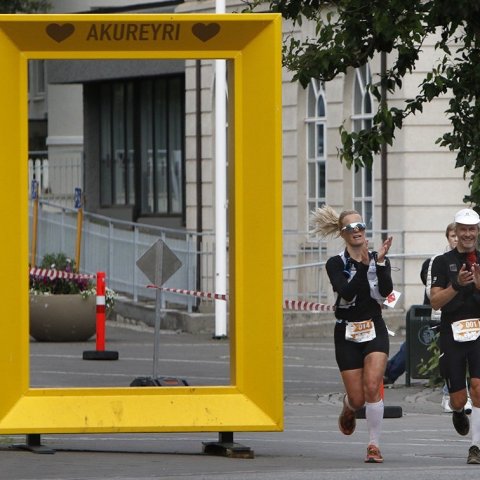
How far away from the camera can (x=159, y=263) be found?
20984mm

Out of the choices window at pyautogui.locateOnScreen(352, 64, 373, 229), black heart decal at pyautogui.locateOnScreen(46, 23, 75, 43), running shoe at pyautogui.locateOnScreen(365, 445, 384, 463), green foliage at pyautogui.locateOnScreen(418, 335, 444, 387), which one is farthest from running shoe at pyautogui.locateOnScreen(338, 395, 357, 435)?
window at pyautogui.locateOnScreen(352, 64, 373, 229)

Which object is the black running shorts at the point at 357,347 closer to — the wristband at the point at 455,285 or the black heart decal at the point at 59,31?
the wristband at the point at 455,285

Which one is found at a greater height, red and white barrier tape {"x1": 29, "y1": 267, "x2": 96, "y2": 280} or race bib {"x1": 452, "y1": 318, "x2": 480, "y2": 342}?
red and white barrier tape {"x1": 29, "y1": 267, "x2": 96, "y2": 280}

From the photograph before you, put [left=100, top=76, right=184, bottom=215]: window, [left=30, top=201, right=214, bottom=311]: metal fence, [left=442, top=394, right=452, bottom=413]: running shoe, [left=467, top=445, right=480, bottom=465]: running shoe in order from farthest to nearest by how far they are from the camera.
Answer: [left=100, top=76, right=184, bottom=215]: window < [left=30, top=201, right=214, bottom=311]: metal fence < [left=442, top=394, right=452, bottom=413]: running shoe < [left=467, top=445, right=480, bottom=465]: running shoe

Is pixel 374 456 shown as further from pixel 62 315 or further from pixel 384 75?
pixel 62 315

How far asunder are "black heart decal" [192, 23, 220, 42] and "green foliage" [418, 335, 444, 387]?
25.1ft

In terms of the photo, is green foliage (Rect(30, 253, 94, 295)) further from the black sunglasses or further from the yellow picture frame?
the black sunglasses

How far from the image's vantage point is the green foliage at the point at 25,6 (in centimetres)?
4247

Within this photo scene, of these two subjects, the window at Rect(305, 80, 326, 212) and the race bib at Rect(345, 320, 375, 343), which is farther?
the window at Rect(305, 80, 326, 212)

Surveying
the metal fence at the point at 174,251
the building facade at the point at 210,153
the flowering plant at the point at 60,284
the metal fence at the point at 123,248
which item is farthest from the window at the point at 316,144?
the flowering plant at the point at 60,284

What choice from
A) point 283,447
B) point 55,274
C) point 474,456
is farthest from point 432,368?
point 55,274

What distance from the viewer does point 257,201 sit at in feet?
45.1

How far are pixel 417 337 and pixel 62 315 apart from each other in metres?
8.86

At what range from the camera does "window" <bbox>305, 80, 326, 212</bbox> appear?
3180 centimetres
